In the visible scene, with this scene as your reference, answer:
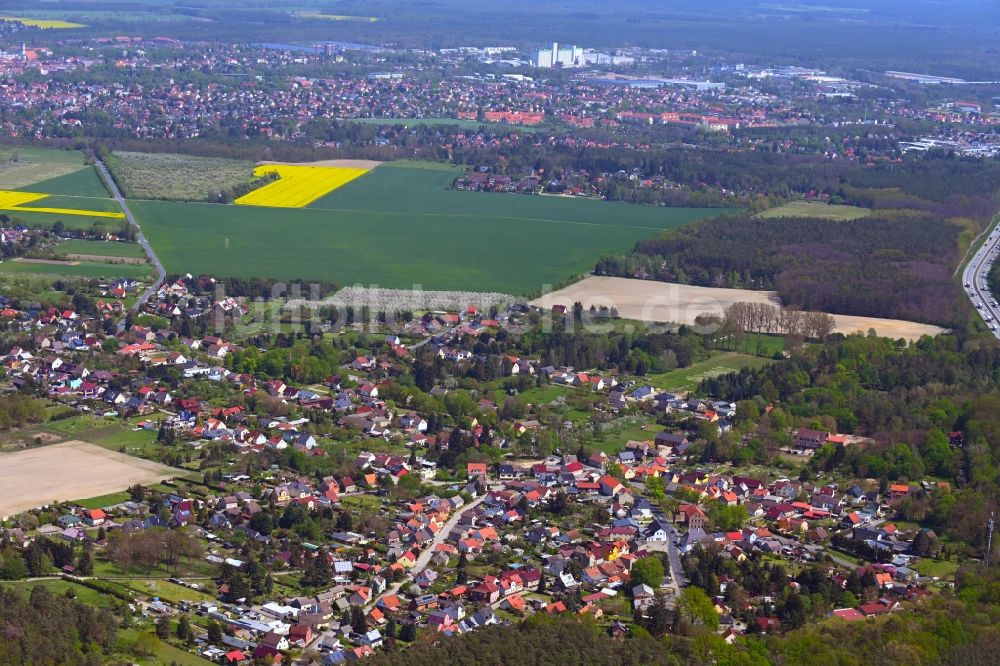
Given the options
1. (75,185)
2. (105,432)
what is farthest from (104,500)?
(75,185)

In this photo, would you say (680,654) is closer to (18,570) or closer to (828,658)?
(828,658)

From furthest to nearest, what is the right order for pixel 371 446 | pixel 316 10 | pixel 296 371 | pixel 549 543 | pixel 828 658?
pixel 316 10
pixel 296 371
pixel 371 446
pixel 549 543
pixel 828 658

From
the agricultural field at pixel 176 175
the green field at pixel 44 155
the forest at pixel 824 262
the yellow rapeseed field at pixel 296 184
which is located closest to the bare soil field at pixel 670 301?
the forest at pixel 824 262

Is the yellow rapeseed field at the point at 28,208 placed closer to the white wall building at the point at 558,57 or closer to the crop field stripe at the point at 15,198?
the crop field stripe at the point at 15,198

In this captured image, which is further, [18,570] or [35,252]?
[35,252]

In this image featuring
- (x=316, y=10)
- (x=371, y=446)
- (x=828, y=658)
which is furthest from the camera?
(x=316, y=10)

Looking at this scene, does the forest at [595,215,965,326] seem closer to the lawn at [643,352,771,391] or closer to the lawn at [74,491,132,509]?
the lawn at [643,352,771,391]

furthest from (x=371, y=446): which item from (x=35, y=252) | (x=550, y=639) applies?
(x=35, y=252)
